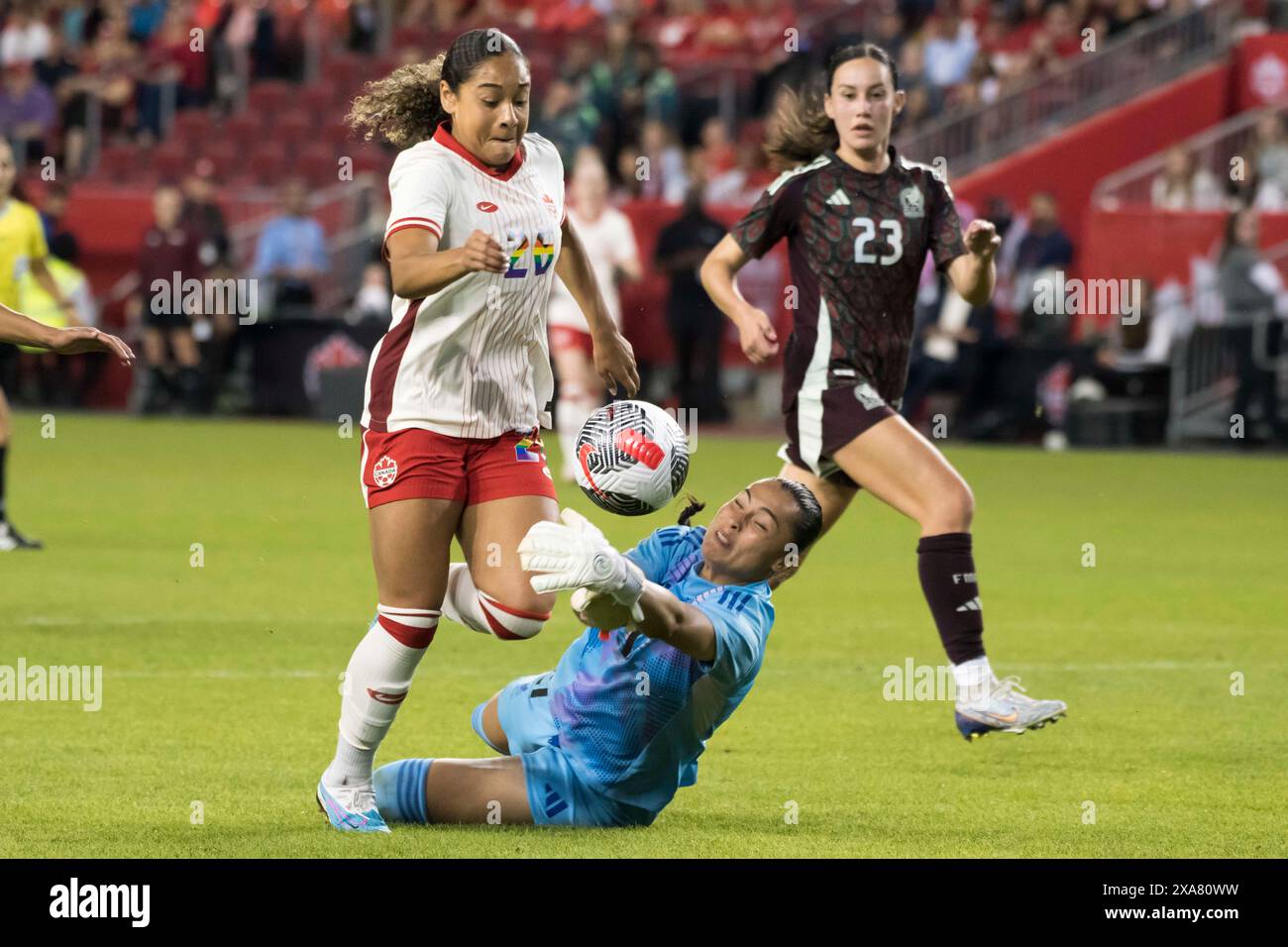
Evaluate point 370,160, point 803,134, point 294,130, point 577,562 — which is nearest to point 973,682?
point 803,134

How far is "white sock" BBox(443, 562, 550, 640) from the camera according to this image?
609 centimetres

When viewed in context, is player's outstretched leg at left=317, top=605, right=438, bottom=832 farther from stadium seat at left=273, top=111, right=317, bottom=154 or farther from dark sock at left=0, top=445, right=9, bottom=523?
stadium seat at left=273, top=111, right=317, bottom=154

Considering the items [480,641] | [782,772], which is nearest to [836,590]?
[480,641]

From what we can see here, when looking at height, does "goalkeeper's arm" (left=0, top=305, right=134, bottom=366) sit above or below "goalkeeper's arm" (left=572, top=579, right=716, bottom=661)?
above

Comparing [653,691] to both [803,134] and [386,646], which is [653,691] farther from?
[803,134]

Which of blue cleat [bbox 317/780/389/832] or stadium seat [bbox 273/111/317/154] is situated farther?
stadium seat [bbox 273/111/317/154]

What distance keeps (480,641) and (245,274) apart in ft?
50.6

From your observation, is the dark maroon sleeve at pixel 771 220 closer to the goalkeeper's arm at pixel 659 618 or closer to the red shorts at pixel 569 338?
the goalkeeper's arm at pixel 659 618

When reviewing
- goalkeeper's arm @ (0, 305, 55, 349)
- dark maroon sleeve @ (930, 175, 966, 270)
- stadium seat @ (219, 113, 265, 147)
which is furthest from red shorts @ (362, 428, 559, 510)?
stadium seat @ (219, 113, 265, 147)

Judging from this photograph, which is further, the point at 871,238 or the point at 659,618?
the point at 871,238

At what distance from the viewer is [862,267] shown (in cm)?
780

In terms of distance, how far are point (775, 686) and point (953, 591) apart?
156 cm

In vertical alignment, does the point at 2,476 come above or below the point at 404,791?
above

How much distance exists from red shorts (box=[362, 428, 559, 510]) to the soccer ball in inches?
7.7
